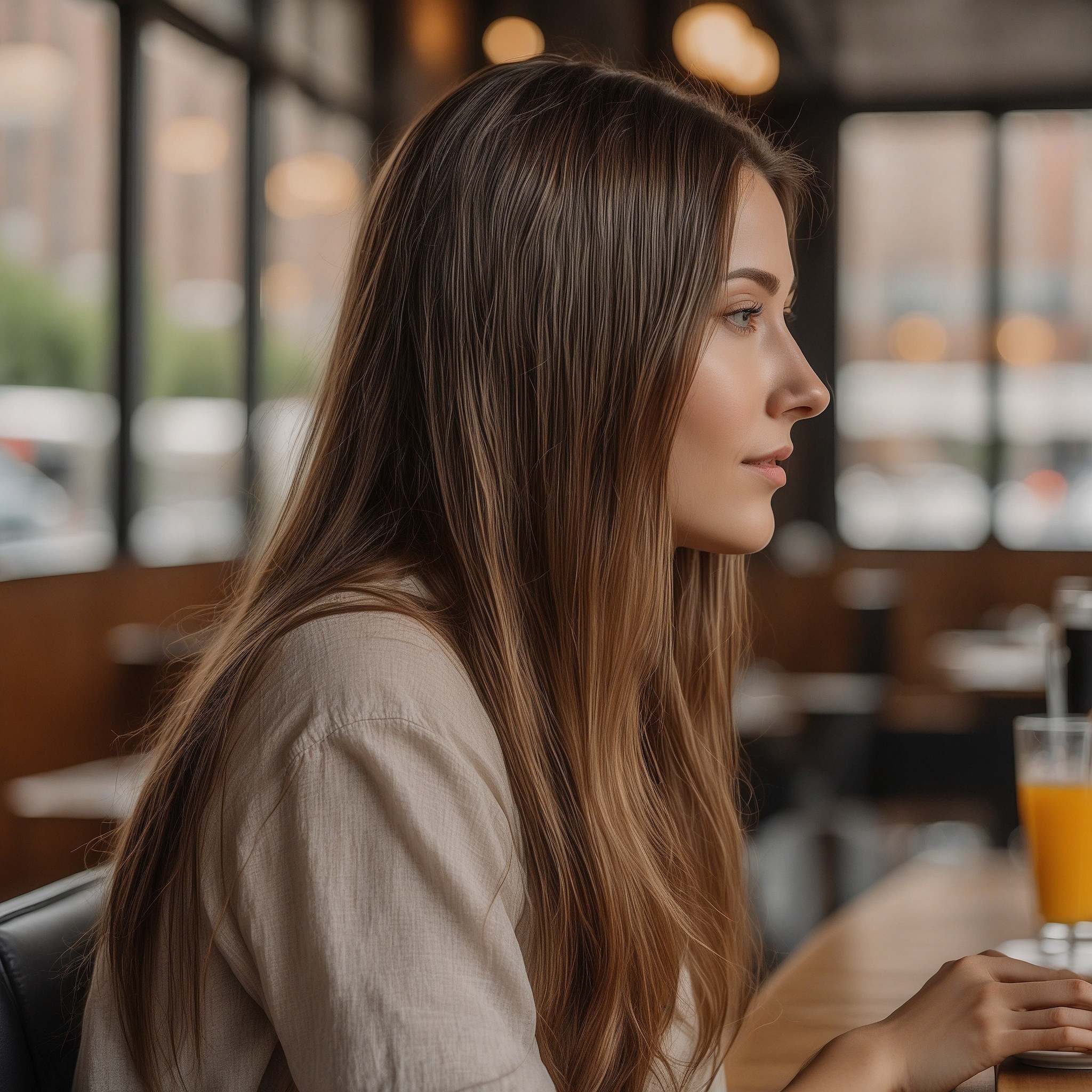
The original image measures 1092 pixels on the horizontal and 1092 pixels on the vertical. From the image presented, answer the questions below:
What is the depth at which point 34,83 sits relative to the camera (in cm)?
406

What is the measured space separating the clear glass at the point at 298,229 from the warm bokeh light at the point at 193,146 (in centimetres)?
37

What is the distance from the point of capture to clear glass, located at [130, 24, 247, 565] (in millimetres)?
4730

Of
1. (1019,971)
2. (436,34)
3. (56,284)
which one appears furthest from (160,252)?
(1019,971)

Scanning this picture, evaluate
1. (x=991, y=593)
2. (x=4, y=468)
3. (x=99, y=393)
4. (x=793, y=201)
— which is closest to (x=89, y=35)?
(x=99, y=393)

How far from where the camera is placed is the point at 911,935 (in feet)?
4.34

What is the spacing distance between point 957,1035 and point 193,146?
4.66 meters

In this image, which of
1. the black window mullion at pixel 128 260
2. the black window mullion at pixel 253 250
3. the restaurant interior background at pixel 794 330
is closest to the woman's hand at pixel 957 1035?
the restaurant interior background at pixel 794 330

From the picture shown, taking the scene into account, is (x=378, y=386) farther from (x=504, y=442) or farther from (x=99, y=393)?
(x=99, y=393)

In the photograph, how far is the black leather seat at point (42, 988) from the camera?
2.67 feet

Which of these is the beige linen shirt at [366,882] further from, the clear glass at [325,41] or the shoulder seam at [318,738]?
the clear glass at [325,41]

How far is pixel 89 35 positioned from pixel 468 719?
417 cm

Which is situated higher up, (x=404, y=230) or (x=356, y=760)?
(x=404, y=230)

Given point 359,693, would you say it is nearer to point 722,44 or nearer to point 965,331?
point 722,44

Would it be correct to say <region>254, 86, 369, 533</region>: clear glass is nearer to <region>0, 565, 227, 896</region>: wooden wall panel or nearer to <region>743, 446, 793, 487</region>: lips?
<region>0, 565, 227, 896</region>: wooden wall panel
